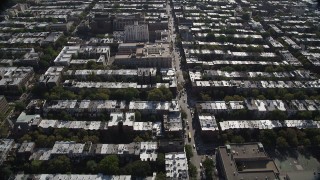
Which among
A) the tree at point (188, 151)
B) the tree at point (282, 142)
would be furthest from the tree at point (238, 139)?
the tree at point (188, 151)

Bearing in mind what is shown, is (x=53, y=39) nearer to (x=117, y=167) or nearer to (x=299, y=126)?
(x=117, y=167)

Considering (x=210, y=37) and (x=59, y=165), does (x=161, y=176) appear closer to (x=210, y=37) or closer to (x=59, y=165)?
(x=59, y=165)

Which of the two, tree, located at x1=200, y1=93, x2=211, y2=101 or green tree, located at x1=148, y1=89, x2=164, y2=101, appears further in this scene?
tree, located at x1=200, y1=93, x2=211, y2=101

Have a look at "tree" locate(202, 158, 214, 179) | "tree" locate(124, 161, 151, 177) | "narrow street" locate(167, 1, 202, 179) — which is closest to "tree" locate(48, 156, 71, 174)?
"tree" locate(124, 161, 151, 177)

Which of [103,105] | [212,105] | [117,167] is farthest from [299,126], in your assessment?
[103,105]

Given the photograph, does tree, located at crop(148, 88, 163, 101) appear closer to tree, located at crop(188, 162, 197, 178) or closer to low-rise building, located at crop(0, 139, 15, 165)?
tree, located at crop(188, 162, 197, 178)

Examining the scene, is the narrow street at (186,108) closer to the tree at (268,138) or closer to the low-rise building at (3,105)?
the tree at (268,138)
